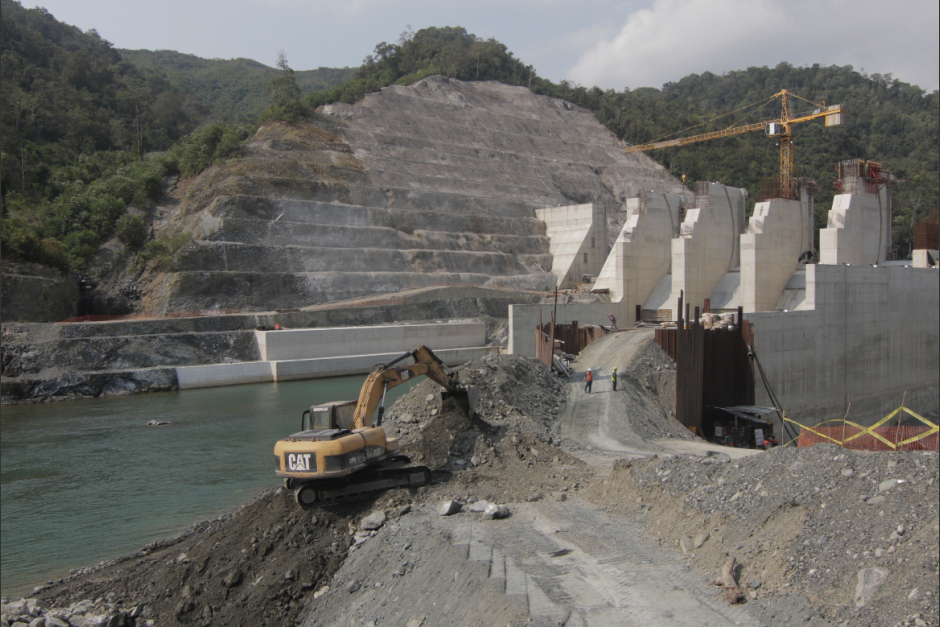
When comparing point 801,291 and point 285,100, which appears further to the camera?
point 285,100

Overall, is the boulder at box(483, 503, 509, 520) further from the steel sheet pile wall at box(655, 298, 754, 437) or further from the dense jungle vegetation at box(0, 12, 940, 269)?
the dense jungle vegetation at box(0, 12, 940, 269)

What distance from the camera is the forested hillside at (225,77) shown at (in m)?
130

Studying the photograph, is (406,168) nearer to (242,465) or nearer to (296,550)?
(242,465)

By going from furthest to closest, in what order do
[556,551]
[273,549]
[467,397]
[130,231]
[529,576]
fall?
1. [130,231]
2. [467,397]
3. [273,549]
4. [556,551]
5. [529,576]

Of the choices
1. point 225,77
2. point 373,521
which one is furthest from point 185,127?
point 225,77

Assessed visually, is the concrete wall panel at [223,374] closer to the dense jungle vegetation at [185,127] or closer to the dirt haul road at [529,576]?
the dense jungle vegetation at [185,127]

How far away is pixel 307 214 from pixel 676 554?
126 ft

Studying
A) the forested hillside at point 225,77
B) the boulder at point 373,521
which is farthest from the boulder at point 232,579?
the forested hillside at point 225,77

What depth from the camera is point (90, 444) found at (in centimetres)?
2009

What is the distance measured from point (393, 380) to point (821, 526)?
7.30 m

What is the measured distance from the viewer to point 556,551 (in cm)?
855

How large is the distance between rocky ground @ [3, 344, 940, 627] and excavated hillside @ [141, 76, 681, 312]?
27.9 metres

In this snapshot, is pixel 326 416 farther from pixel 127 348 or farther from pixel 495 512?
pixel 127 348

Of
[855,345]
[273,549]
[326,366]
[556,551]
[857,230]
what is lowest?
[326,366]
